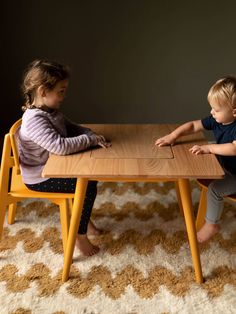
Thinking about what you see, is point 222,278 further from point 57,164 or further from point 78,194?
point 57,164

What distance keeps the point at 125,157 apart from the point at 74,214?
12.4 inches

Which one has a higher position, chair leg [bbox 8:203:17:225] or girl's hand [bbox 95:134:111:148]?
girl's hand [bbox 95:134:111:148]

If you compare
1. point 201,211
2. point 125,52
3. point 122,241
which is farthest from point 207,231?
point 125,52

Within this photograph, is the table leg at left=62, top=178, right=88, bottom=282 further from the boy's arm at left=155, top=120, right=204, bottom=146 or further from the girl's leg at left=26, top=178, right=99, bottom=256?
the boy's arm at left=155, top=120, right=204, bottom=146

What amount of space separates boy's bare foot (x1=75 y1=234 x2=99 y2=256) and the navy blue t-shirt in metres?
0.72

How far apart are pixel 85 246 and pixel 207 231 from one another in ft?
1.88

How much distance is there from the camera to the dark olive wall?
239cm

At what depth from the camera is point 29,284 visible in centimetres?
152

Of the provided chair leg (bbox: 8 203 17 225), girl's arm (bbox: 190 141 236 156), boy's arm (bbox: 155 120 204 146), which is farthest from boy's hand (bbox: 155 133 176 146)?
chair leg (bbox: 8 203 17 225)

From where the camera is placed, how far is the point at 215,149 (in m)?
1.42

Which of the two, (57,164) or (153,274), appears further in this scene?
(153,274)

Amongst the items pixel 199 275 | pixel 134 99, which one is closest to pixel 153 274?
pixel 199 275

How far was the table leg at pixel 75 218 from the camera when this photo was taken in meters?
1.39

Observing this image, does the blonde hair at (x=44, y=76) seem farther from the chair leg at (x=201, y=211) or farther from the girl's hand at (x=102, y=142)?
the chair leg at (x=201, y=211)
